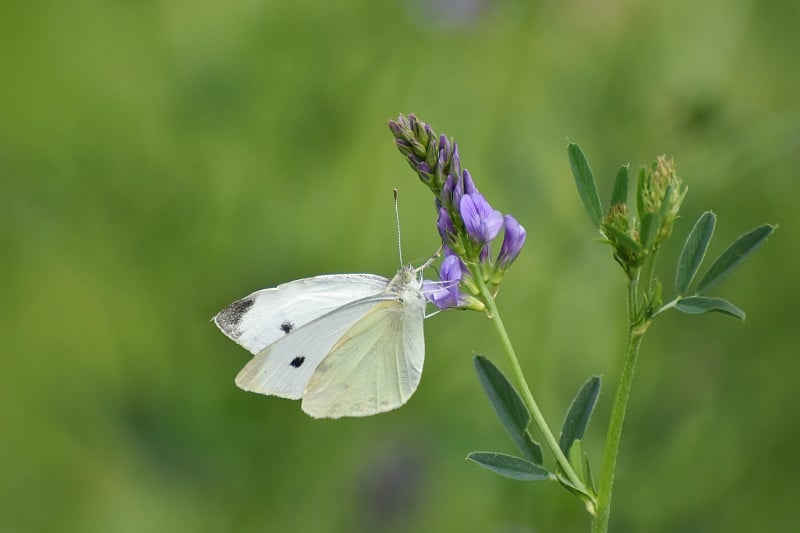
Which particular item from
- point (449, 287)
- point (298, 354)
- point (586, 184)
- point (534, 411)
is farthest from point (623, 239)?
point (298, 354)

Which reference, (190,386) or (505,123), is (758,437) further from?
(190,386)

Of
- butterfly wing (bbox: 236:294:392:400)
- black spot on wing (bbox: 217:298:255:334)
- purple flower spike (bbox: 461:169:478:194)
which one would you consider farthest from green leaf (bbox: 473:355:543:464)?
black spot on wing (bbox: 217:298:255:334)

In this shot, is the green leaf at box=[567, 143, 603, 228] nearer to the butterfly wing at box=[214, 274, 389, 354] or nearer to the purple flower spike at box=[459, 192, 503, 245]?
the purple flower spike at box=[459, 192, 503, 245]

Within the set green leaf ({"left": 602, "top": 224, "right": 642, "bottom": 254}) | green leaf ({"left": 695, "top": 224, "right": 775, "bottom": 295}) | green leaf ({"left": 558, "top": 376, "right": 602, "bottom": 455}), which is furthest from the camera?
green leaf ({"left": 558, "top": 376, "right": 602, "bottom": 455})

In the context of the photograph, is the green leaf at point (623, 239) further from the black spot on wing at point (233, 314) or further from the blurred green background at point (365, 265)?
the blurred green background at point (365, 265)

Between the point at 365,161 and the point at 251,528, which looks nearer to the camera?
the point at 251,528

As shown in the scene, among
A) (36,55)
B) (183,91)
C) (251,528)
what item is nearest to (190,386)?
(251,528)
